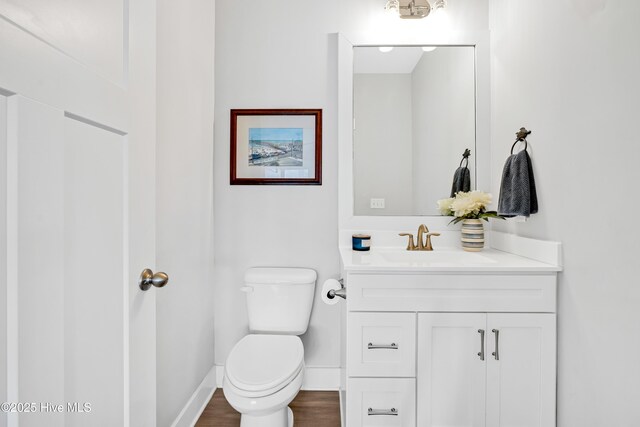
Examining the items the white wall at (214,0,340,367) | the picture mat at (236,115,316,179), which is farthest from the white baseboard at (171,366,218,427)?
the picture mat at (236,115,316,179)

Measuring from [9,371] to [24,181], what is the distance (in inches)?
12.1

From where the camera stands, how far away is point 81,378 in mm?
742

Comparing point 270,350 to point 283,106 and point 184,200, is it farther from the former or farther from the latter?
→ point 283,106

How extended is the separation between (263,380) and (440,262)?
2.99ft

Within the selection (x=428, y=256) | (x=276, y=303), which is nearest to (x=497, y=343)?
(x=428, y=256)

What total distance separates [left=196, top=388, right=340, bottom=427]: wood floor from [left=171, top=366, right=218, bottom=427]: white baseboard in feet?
0.10

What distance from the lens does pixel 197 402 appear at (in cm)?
182

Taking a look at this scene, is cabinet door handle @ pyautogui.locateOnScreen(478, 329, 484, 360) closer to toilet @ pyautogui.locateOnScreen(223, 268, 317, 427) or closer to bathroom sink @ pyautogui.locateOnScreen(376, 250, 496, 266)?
bathroom sink @ pyautogui.locateOnScreen(376, 250, 496, 266)

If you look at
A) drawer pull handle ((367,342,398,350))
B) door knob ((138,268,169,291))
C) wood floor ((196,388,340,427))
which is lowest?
wood floor ((196,388,340,427))

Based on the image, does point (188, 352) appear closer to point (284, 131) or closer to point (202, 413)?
point (202, 413)

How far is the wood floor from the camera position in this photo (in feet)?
5.83

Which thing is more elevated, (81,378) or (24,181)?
(24,181)

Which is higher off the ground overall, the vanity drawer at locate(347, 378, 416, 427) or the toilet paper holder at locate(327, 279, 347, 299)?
the toilet paper holder at locate(327, 279, 347, 299)

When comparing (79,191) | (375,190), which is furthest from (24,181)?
(375,190)
